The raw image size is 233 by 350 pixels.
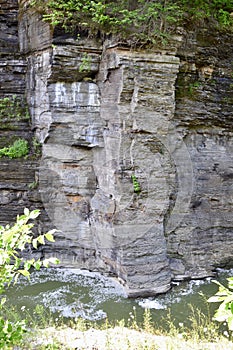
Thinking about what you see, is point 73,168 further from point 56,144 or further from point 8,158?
point 8,158

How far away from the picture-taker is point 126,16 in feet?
18.3

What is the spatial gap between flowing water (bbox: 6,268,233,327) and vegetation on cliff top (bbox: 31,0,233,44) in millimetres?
4255

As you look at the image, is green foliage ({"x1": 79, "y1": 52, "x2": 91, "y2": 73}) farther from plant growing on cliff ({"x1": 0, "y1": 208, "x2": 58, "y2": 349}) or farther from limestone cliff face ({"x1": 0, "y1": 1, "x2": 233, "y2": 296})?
plant growing on cliff ({"x1": 0, "y1": 208, "x2": 58, "y2": 349})

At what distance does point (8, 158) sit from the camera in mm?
7113

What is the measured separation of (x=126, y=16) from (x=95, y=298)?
4.68 m

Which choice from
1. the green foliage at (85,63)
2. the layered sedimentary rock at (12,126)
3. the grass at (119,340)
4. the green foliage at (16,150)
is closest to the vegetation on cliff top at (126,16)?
the green foliage at (85,63)

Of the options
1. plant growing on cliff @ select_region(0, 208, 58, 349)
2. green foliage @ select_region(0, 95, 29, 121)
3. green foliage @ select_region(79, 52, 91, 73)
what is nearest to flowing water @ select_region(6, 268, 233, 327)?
green foliage @ select_region(0, 95, 29, 121)

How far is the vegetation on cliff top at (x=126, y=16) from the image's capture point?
18.4 feet

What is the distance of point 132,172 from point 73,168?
4.53ft

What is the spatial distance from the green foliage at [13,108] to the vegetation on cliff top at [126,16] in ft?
6.60

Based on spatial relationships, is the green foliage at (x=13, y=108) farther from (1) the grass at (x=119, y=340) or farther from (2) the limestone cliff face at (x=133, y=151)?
(1) the grass at (x=119, y=340)

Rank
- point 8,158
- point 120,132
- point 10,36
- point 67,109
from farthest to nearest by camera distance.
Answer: point 10,36 < point 8,158 < point 67,109 < point 120,132

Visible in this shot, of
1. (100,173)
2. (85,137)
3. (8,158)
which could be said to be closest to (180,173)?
(100,173)

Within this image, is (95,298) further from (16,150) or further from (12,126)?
(12,126)
